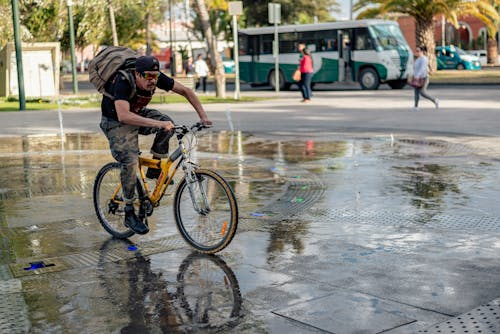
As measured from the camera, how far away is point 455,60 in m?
53.4

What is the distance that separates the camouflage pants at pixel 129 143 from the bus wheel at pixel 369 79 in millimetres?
29244

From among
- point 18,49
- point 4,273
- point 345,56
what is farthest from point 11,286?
point 345,56

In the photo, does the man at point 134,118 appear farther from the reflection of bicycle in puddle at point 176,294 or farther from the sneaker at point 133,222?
the reflection of bicycle in puddle at point 176,294

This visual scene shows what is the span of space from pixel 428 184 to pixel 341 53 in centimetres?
2763

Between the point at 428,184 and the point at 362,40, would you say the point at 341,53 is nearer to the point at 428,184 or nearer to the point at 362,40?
the point at 362,40

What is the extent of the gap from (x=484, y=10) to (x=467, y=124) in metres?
27.5

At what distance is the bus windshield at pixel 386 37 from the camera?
3566 cm

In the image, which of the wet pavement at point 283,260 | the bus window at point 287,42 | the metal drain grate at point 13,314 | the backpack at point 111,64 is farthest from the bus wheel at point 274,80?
the metal drain grate at point 13,314

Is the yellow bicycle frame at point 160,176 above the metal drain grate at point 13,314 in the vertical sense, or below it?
above

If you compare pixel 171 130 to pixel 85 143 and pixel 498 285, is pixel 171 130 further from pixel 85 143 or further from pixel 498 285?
pixel 85 143

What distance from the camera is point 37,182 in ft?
34.3

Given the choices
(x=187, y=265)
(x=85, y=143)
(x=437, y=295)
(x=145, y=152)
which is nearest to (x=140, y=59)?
(x=187, y=265)

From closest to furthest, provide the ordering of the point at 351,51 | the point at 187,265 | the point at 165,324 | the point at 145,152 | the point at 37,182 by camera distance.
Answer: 1. the point at 165,324
2. the point at 187,265
3. the point at 37,182
4. the point at 145,152
5. the point at 351,51

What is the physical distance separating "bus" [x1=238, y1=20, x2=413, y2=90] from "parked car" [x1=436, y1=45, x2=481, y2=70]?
682 inches
